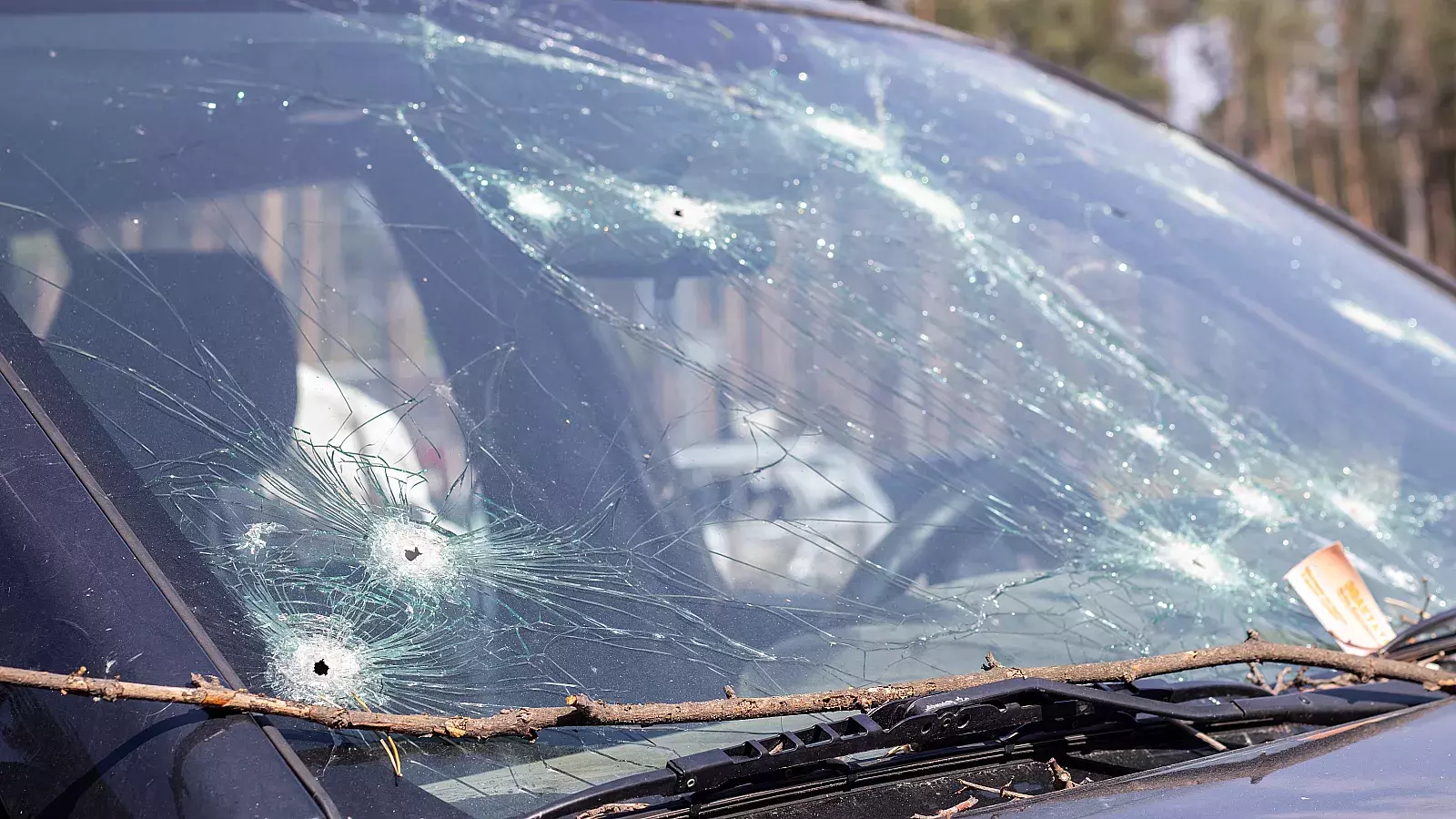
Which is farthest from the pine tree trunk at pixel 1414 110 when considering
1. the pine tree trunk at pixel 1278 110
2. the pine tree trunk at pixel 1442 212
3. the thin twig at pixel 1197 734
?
the thin twig at pixel 1197 734

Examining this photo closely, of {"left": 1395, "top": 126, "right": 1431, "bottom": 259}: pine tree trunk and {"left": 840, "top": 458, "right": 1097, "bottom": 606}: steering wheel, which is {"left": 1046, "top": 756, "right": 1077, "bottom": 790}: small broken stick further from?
{"left": 1395, "top": 126, "right": 1431, "bottom": 259}: pine tree trunk

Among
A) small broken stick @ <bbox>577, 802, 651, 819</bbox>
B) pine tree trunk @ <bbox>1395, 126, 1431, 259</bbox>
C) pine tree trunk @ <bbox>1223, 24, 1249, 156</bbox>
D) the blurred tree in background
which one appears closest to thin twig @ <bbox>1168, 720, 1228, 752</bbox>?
small broken stick @ <bbox>577, 802, 651, 819</bbox>

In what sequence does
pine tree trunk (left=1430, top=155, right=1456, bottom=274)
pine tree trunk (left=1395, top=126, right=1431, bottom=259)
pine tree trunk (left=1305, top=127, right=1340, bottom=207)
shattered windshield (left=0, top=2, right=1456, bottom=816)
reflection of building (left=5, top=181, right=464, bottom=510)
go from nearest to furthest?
shattered windshield (left=0, top=2, right=1456, bottom=816), reflection of building (left=5, top=181, right=464, bottom=510), pine tree trunk (left=1305, top=127, right=1340, bottom=207), pine tree trunk (left=1395, top=126, right=1431, bottom=259), pine tree trunk (left=1430, top=155, right=1456, bottom=274)

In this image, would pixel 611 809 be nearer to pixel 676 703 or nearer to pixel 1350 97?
pixel 676 703

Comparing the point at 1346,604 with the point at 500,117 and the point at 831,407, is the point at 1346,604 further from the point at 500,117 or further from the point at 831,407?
the point at 500,117

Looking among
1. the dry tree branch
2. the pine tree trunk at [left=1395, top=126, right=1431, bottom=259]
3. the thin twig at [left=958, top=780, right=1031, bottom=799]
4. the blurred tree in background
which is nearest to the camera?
the dry tree branch

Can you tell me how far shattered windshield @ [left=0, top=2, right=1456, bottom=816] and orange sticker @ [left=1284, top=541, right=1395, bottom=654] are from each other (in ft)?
0.11

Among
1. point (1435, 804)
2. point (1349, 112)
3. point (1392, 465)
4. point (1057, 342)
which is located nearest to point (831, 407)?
point (1057, 342)

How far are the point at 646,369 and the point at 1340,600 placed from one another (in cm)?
83

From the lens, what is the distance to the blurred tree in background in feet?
91.9

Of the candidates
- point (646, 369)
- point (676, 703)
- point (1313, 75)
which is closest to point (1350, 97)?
point (1313, 75)

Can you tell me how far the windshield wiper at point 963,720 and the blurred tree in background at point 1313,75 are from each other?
2607cm

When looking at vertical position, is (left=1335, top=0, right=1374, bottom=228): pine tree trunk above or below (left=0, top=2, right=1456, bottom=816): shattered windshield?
above

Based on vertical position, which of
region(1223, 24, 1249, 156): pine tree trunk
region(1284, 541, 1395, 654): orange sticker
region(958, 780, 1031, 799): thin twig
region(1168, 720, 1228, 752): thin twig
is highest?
region(1223, 24, 1249, 156): pine tree trunk
